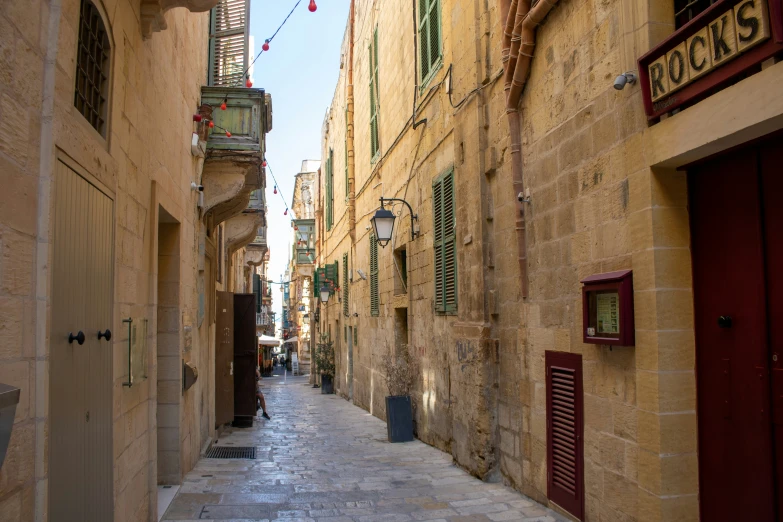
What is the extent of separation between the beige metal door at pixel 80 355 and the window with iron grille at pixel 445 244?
475 centimetres

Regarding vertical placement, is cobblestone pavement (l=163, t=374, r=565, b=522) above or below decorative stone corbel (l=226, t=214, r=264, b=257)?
below

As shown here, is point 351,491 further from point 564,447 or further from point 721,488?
point 721,488

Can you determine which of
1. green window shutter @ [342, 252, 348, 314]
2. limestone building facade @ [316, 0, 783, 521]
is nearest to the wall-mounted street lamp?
limestone building facade @ [316, 0, 783, 521]

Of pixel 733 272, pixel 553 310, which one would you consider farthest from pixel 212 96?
pixel 733 272

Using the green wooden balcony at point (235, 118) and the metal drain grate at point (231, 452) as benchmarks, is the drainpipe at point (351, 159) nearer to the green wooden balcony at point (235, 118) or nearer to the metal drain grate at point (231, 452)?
the green wooden balcony at point (235, 118)

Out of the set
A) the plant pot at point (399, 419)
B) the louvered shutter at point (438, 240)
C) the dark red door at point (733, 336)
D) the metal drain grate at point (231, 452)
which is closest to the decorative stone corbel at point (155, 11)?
the dark red door at point (733, 336)

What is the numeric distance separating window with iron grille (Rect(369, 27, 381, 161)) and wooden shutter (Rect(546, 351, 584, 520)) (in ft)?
28.4

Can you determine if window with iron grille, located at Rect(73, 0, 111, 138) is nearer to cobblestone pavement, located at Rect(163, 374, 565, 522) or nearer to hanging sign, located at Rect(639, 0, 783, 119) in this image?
hanging sign, located at Rect(639, 0, 783, 119)

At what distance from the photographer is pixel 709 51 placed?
3371mm

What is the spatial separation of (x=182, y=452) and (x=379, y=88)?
336 inches

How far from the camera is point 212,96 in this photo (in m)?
8.62

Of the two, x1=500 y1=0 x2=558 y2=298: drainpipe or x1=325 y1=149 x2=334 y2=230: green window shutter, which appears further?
x1=325 y1=149 x2=334 y2=230: green window shutter

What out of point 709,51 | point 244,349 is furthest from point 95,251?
point 244,349

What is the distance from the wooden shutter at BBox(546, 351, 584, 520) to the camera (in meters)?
4.92
